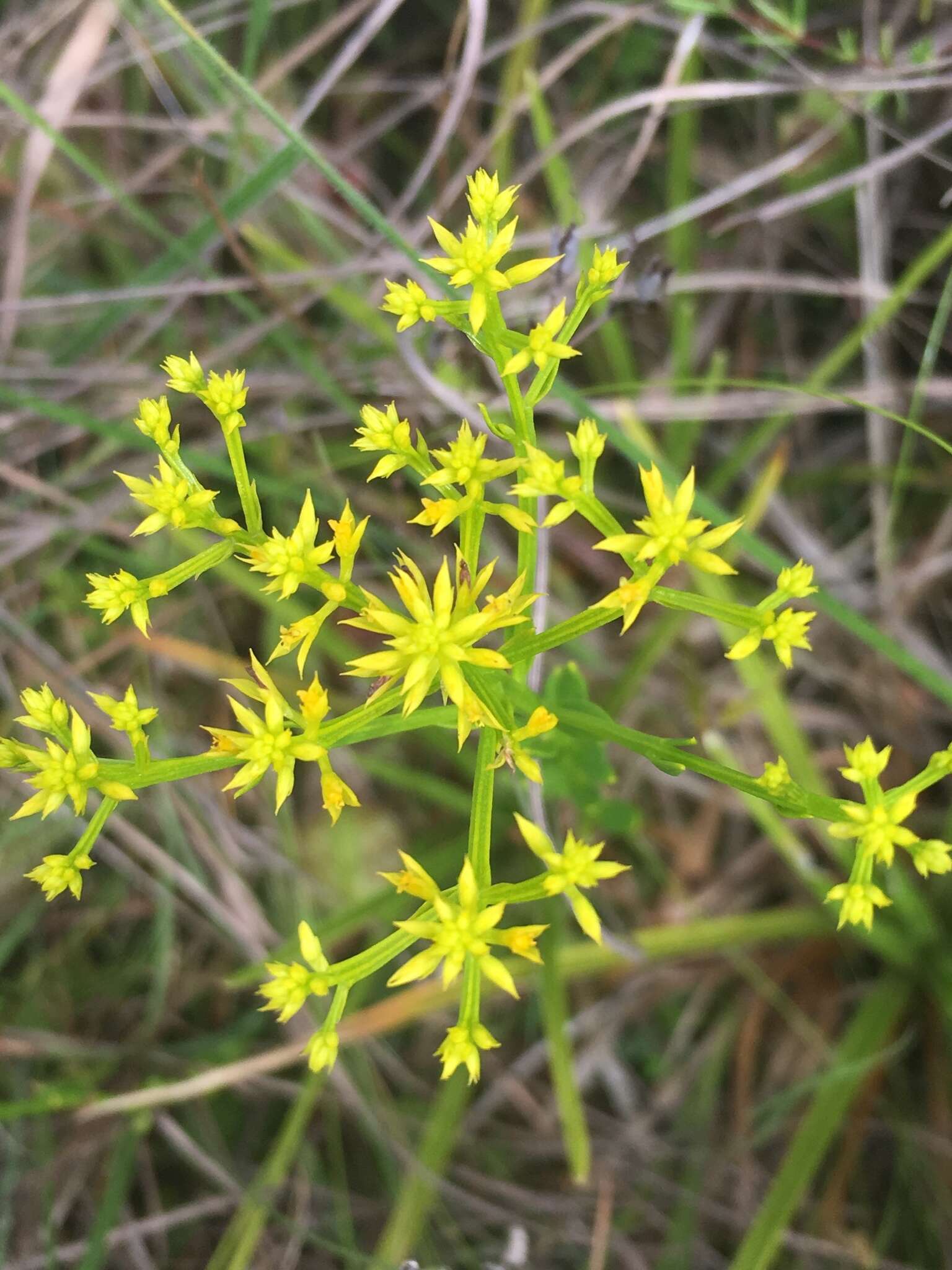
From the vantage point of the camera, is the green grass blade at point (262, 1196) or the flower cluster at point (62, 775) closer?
the flower cluster at point (62, 775)

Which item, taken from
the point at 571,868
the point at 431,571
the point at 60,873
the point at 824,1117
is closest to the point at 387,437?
the point at 571,868

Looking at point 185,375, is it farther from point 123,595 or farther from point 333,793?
point 333,793

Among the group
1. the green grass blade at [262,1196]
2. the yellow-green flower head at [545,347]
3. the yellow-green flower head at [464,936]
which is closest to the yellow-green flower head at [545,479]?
the yellow-green flower head at [545,347]

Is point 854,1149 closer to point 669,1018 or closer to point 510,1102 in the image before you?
point 669,1018

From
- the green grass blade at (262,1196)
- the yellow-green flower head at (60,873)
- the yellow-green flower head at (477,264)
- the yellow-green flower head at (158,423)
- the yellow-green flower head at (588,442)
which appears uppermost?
the yellow-green flower head at (477,264)

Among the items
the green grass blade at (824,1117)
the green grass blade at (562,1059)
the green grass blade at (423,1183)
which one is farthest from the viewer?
the green grass blade at (423,1183)

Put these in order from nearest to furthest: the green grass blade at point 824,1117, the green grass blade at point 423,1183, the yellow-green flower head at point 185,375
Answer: the yellow-green flower head at point 185,375
the green grass blade at point 824,1117
the green grass blade at point 423,1183

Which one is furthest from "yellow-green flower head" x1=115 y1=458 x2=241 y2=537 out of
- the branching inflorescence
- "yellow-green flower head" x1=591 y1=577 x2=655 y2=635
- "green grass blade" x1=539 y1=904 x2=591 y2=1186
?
"green grass blade" x1=539 y1=904 x2=591 y2=1186

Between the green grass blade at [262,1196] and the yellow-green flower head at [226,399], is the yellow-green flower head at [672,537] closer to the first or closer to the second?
the yellow-green flower head at [226,399]
